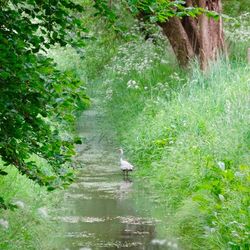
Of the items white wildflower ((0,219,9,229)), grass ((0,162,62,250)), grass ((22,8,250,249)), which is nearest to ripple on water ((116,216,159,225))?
grass ((22,8,250,249))

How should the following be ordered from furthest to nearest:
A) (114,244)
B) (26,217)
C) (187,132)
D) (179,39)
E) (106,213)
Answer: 1. (179,39)
2. (187,132)
3. (106,213)
4. (26,217)
5. (114,244)

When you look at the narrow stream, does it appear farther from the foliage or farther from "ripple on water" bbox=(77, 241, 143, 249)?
the foliage

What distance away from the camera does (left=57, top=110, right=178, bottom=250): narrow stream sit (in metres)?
8.01

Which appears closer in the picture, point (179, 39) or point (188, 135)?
point (188, 135)

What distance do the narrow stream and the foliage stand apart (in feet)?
3.19

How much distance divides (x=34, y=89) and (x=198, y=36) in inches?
424

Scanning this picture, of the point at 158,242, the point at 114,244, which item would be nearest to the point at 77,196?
the point at 114,244

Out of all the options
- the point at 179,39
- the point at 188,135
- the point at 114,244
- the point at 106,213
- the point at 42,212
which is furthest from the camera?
the point at 179,39

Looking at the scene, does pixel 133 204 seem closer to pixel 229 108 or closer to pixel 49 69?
pixel 229 108

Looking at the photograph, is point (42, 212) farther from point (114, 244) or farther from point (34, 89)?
point (34, 89)

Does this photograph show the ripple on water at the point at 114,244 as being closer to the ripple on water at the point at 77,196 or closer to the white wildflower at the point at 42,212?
the white wildflower at the point at 42,212

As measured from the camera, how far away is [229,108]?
404 inches

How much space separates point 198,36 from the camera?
15422 mm

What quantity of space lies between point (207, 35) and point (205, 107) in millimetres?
3794
